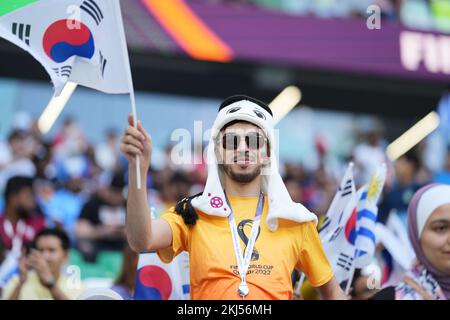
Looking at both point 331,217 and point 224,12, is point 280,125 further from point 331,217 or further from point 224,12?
point 331,217

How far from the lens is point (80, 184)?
1257 centimetres

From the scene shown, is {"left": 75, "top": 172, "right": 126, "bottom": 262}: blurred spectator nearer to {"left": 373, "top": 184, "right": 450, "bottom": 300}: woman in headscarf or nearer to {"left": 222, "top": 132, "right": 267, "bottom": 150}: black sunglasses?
{"left": 373, "top": 184, "right": 450, "bottom": 300}: woman in headscarf

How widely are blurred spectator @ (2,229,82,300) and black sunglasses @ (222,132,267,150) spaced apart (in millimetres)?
2016

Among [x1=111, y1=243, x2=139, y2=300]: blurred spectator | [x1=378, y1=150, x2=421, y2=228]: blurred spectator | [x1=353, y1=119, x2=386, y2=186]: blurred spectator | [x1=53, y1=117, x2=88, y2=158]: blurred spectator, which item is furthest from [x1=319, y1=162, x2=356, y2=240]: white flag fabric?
[x1=353, y1=119, x2=386, y2=186]: blurred spectator

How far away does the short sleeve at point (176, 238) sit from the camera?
486 centimetres

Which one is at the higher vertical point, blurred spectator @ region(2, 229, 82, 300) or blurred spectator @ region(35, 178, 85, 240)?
blurred spectator @ region(35, 178, 85, 240)

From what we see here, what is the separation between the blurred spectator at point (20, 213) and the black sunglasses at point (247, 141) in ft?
13.7

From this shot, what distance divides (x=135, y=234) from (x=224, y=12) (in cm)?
1240

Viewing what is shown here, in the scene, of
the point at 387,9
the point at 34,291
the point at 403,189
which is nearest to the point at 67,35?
the point at 34,291

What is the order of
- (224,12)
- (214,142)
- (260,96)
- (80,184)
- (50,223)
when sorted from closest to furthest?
(214,142) < (50,223) < (80,184) < (224,12) < (260,96)

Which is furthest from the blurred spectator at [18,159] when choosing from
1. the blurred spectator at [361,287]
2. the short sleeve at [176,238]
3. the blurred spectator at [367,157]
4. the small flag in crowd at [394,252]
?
the short sleeve at [176,238]

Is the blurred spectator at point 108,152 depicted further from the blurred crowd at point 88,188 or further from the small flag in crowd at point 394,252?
the small flag in crowd at point 394,252

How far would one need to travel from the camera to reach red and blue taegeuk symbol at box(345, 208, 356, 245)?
5914mm
